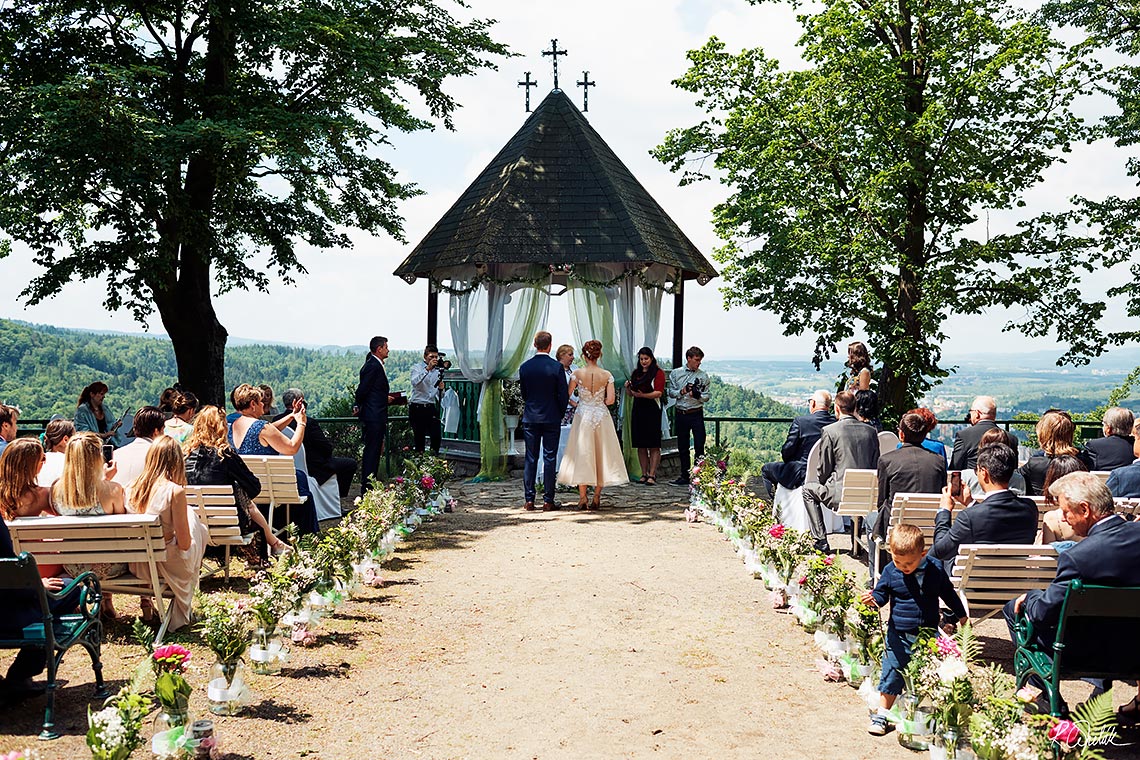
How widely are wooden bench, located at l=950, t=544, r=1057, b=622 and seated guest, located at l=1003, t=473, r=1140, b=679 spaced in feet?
1.77

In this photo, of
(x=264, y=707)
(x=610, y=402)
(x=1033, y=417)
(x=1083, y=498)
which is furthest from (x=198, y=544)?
(x=1033, y=417)

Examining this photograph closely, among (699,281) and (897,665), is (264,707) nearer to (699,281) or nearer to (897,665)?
(897,665)

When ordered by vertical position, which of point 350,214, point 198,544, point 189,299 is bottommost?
point 198,544

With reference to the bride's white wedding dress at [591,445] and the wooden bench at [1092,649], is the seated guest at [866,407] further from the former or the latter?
the wooden bench at [1092,649]

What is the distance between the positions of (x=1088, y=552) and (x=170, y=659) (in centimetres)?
421

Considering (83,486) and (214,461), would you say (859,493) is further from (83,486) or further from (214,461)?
(83,486)

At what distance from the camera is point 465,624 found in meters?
7.18

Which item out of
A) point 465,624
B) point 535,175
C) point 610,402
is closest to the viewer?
point 465,624

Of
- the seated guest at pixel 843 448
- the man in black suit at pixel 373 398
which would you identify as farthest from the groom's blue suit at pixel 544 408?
the seated guest at pixel 843 448

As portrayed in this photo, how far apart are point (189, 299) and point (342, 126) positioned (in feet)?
14.9

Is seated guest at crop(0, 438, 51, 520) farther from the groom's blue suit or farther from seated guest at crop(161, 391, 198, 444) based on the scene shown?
the groom's blue suit

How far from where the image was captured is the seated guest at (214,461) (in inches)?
312

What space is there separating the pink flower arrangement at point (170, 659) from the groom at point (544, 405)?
7.50 metres

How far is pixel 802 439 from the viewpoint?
982 cm
